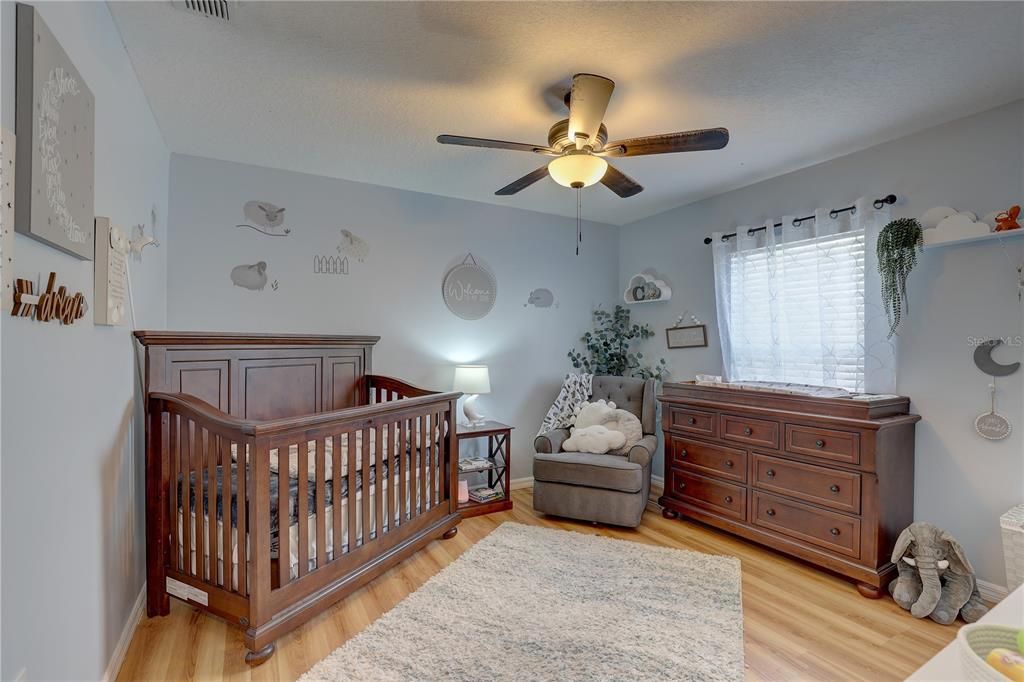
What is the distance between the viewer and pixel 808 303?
119 inches

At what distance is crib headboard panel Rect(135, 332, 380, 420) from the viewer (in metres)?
2.31

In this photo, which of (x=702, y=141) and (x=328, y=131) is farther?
(x=328, y=131)

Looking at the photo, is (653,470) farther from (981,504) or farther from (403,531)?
(403,531)

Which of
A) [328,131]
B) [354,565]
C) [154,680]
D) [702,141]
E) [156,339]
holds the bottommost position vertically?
[154,680]

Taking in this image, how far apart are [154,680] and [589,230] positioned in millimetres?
4071

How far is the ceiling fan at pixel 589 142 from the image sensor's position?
186 cm

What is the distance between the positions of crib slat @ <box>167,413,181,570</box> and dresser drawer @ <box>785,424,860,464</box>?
3.05 metres

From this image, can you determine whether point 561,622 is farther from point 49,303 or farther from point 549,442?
point 49,303

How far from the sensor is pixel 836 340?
9.39ft

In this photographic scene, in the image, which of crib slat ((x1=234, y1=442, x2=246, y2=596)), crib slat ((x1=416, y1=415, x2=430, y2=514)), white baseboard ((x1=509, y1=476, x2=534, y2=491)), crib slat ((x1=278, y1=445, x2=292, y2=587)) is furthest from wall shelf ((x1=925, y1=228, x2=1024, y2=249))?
crib slat ((x1=234, y1=442, x2=246, y2=596))

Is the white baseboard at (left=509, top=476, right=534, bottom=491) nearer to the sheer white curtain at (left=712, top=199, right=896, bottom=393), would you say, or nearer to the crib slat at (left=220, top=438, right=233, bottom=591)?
the sheer white curtain at (left=712, top=199, right=896, bottom=393)

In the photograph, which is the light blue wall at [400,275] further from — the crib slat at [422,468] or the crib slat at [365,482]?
the crib slat at [365,482]

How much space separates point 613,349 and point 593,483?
4.87ft

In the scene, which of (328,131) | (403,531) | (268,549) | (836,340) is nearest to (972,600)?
(836,340)
